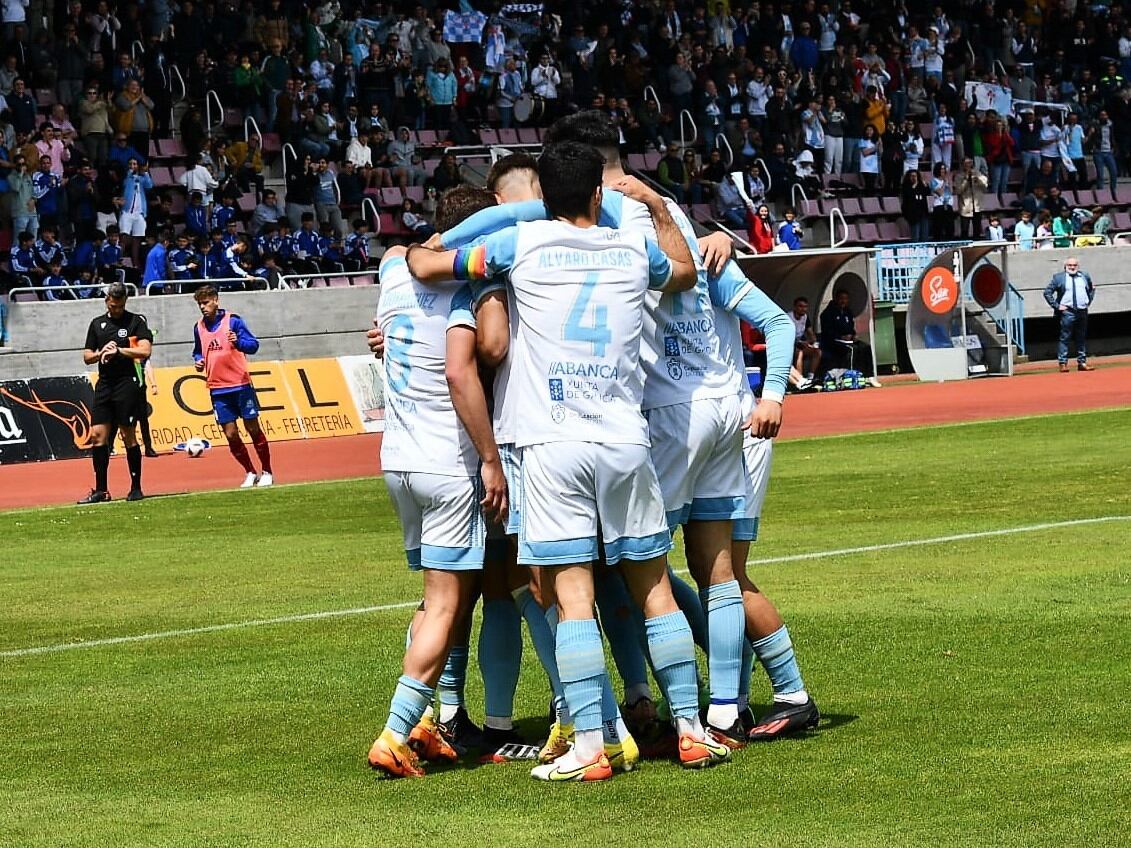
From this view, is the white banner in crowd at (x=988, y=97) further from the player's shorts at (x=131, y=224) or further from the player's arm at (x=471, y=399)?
the player's arm at (x=471, y=399)

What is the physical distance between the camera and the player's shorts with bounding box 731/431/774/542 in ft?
22.4

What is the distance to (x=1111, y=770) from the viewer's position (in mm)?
5855

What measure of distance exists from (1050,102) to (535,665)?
1553 inches

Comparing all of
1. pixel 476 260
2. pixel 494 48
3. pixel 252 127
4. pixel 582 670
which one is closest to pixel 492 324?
pixel 476 260

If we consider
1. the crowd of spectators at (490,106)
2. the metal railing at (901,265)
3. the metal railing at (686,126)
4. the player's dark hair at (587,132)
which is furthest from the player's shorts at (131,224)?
the player's dark hair at (587,132)

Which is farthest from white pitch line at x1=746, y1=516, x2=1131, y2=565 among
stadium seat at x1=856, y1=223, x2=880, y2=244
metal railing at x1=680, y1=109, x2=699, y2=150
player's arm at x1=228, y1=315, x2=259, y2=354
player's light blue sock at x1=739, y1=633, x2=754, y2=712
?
stadium seat at x1=856, y1=223, x2=880, y2=244

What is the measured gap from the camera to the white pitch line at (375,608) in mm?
9820

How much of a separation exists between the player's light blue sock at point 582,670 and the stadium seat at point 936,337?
93.7 feet

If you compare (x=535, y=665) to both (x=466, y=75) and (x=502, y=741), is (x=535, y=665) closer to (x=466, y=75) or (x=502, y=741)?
(x=502, y=741)

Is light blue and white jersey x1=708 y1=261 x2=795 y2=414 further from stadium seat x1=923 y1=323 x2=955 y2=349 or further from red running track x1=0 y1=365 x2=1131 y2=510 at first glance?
stadium seat x1=923 y1=323 x2=955 y2=349

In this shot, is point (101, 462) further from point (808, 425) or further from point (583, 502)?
point (583, 502)

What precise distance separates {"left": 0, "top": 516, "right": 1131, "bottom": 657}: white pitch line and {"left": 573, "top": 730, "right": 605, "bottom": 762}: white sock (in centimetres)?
432

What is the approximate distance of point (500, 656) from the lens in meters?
6.84

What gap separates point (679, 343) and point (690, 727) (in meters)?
1.38
